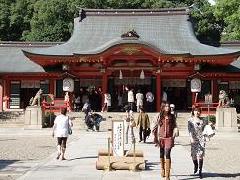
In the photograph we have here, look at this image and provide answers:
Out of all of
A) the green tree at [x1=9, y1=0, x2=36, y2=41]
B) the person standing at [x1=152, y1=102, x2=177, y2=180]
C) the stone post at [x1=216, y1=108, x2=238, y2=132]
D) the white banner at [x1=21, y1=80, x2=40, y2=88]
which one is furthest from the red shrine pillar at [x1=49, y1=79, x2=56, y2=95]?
the person standing at [x1=152, y1=102, x2=177, y2=180]

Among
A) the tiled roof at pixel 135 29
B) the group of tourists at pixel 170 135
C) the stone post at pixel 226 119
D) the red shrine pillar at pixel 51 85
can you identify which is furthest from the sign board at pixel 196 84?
the group of tourists at pixel 170 135

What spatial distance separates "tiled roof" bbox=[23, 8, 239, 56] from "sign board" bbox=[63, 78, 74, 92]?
189cm

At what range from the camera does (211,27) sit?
5841cm

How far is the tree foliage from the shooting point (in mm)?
56688

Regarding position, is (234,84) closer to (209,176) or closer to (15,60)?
(15,60)

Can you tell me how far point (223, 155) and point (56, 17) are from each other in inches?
1722

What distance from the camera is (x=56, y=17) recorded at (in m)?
57.8

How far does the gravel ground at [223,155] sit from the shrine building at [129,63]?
10464 millimetres

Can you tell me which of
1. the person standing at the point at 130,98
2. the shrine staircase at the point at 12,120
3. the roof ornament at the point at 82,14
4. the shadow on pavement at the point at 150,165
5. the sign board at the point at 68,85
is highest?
the roof ornament at the point at 82,14

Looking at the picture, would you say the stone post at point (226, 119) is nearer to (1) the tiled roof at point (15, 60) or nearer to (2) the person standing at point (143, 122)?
(2) the person standing at point (143, 122)

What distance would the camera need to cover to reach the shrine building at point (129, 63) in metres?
32.9

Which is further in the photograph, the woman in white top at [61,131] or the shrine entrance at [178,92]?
the shrine entrance at [178,92]

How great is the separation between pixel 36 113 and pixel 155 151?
11563 mm

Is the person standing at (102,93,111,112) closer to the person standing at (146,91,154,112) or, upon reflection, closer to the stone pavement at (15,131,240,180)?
the person standing at (146,91,154,112)
